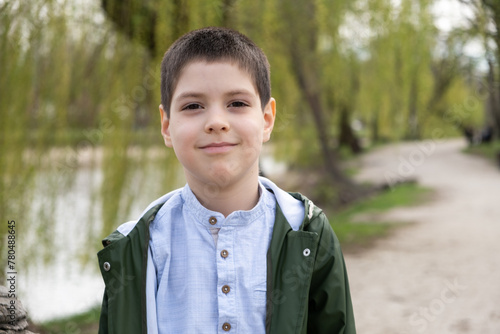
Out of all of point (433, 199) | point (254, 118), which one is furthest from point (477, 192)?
point (254, 118)

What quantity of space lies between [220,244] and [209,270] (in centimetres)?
7

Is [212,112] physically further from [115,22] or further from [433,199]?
[433,199]

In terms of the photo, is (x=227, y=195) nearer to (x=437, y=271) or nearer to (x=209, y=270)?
(x=209, y=270)

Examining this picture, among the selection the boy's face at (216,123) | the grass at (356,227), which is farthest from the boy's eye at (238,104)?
the grass at (356,227)

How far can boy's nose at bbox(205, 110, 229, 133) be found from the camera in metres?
1.21

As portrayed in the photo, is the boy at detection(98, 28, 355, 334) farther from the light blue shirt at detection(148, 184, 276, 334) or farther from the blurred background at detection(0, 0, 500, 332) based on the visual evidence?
the blurred background at detection(0, 0, 500, 332)

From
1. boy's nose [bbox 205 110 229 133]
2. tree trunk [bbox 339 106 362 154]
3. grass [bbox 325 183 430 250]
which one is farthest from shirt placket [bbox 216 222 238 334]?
tree trunk [bbox 339 106 362 154]

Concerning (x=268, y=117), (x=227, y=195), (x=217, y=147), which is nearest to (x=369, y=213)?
(x=268, y=117)

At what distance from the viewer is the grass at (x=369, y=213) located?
6.93 meters

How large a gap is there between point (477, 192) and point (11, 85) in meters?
8.69

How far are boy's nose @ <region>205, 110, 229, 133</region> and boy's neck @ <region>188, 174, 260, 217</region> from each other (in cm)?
16

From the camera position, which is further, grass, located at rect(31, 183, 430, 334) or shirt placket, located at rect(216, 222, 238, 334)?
grass, located at rect(31, 183, 430, 334)

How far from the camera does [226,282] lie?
125cm

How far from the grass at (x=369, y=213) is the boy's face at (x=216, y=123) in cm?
542
